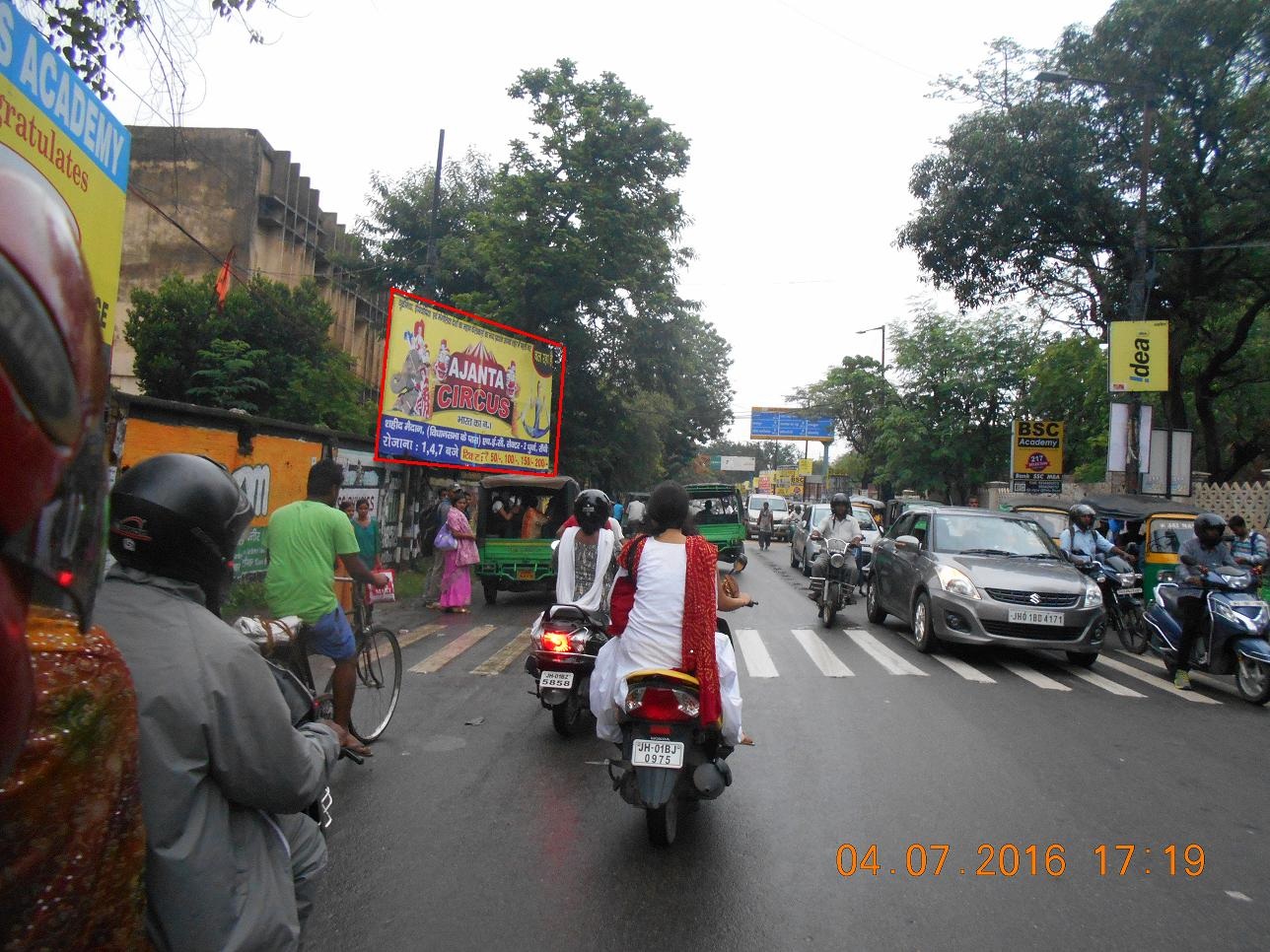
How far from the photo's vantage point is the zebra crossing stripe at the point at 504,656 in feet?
28.3

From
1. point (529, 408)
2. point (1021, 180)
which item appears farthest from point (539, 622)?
point (1021, 180)

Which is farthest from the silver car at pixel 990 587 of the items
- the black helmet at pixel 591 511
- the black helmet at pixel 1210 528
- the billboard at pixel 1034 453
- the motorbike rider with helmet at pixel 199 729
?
the billboard at pixel 1034 453

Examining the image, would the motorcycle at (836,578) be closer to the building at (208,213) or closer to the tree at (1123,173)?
the tree at (1123,173)

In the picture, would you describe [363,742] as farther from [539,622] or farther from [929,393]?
[929,393]

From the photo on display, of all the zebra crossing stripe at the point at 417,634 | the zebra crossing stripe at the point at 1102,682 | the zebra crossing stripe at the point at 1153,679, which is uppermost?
the zebra crossing stripe at the point at 1153,679

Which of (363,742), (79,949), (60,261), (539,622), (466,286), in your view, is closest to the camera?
(60,261)

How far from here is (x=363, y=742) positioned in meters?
5.65

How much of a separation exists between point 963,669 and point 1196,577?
2.21m

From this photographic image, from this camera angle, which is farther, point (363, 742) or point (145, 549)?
point (363, 742)

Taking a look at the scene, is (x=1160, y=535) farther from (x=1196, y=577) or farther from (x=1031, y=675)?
(x=1031, y=675)

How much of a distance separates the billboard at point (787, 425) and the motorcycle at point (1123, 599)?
39.0 m

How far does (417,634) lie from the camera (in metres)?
10.9

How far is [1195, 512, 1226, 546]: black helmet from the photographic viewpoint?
823 centimetres

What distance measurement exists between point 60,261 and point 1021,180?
66.4 ft
